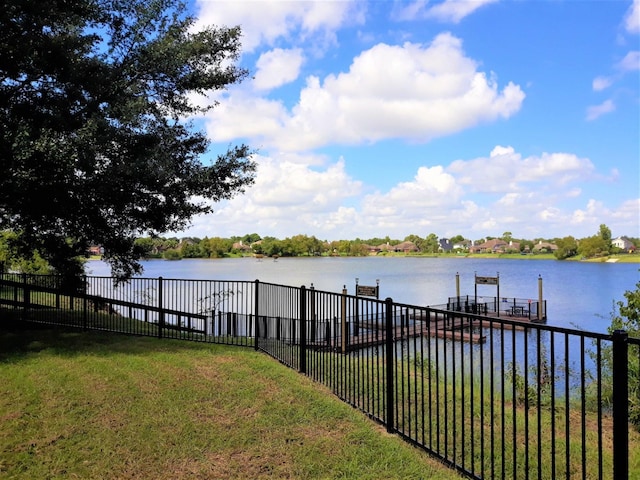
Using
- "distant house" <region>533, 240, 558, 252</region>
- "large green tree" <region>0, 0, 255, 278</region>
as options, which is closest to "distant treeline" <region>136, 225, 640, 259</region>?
"distant house" <region>533, 240, 558, 252</region>

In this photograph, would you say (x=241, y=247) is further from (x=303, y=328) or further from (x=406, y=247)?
(x=303, y=328)

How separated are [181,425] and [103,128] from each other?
666 centimetres

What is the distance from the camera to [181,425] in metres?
5.18

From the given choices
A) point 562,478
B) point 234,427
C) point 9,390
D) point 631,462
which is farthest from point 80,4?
point 631,462

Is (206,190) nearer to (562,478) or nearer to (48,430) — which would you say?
(48,430)

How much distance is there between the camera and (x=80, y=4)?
32.4ft

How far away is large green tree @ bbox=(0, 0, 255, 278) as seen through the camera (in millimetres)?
8789

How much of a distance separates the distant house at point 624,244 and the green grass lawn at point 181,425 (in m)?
142

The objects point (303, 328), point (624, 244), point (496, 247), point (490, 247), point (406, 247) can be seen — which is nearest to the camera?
point (303, 328)

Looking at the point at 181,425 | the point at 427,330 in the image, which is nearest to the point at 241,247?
the point at 181,425

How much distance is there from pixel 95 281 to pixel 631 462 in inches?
485

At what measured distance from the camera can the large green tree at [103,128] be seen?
879 cm

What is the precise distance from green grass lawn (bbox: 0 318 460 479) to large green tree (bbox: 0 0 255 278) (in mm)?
3607

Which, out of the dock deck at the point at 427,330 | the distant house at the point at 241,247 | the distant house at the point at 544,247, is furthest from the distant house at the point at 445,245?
the dock deck at the point at 427,330
